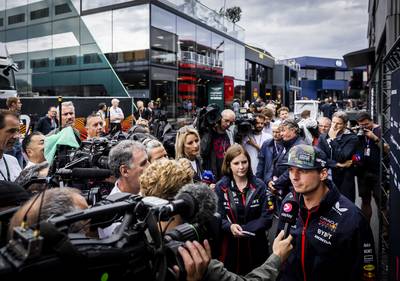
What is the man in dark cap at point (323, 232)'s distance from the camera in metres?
2.47

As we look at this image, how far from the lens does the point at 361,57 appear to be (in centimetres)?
1430

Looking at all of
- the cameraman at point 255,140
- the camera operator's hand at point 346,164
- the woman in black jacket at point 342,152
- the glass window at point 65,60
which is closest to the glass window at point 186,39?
the glass window at point 65,60

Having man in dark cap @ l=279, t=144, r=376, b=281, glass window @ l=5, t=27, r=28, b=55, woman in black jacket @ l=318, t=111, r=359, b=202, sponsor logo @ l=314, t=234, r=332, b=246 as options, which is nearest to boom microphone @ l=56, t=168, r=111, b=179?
man in dark cap @ l=279, t=144, r=376, b=281

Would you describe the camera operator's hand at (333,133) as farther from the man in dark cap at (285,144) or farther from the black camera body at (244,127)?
the black camera body at (244,127)

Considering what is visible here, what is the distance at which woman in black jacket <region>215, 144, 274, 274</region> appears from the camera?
3654mm

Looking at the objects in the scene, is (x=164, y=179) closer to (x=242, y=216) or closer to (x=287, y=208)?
(x=287, y=208)

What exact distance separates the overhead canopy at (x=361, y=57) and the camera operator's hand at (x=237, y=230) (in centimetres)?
1144

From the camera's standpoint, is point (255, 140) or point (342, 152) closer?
point (342, 152)

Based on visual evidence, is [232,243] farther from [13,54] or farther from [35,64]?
[13,54]

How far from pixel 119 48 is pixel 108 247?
18.8 meters

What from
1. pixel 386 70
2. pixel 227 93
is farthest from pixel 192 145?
pixel 227 93

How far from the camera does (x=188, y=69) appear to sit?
21.9 meters

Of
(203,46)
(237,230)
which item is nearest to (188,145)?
(237,230)

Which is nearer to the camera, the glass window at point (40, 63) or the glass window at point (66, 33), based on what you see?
the glass window at point (66, 33)
